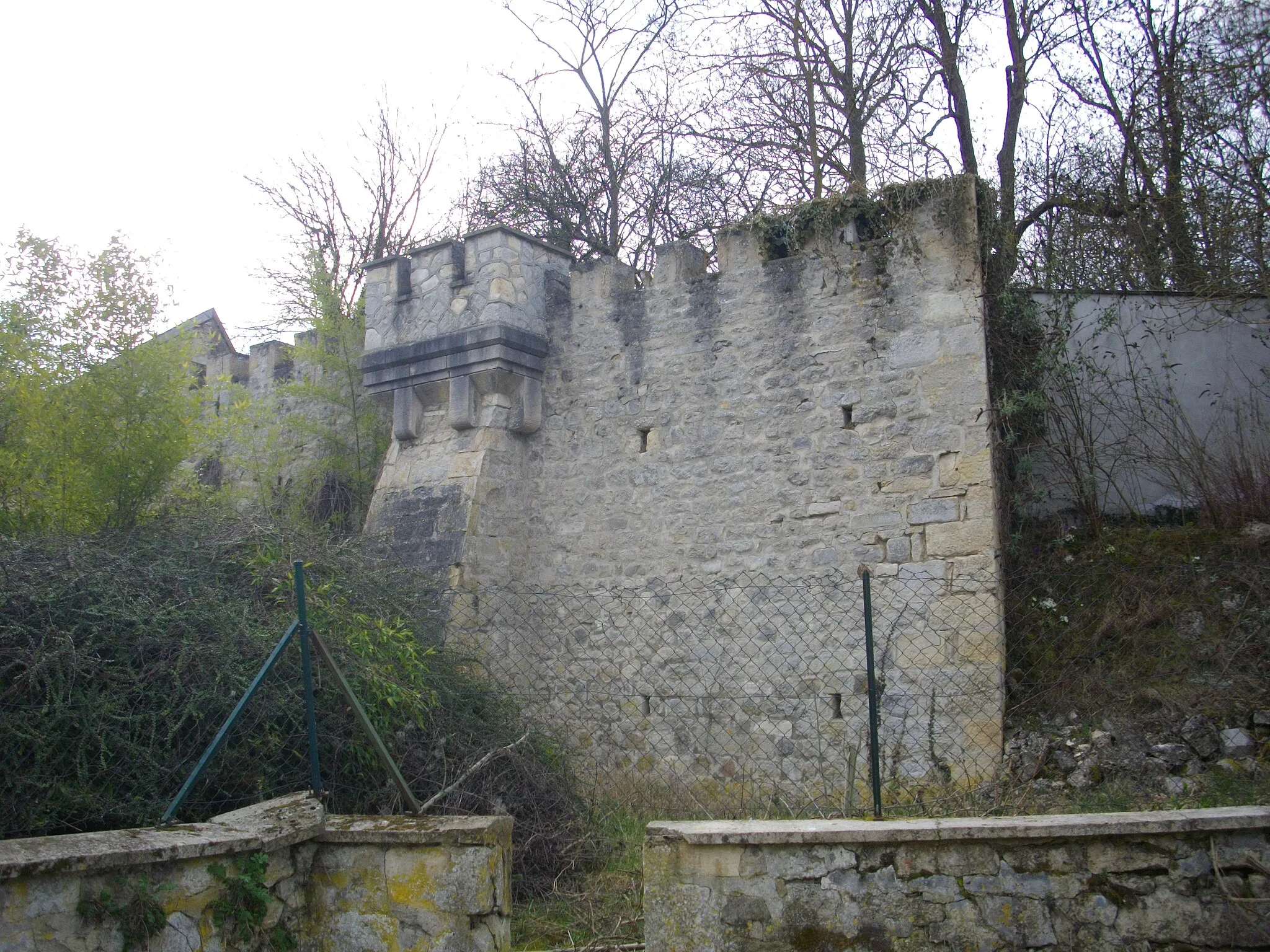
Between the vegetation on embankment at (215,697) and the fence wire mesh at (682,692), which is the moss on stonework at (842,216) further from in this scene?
the vegetation on embankment at (215,697)

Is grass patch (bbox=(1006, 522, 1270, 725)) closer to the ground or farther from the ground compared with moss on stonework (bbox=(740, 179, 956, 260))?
closer to the ground

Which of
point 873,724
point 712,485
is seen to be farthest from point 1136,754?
point 712,485

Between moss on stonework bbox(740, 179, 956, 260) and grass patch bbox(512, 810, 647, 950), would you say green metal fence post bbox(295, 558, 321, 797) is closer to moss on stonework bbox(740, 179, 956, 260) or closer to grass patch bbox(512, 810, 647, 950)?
grass patch bbox(512, 810, 647, 950)

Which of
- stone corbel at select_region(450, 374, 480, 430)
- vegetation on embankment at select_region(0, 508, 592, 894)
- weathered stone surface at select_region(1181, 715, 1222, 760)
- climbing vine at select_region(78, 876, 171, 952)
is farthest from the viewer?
stone corbel at select_region(450, 374, 480, 430)

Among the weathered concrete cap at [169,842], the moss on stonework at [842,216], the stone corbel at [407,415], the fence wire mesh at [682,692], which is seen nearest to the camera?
the weathered concrete cap at [169,842]

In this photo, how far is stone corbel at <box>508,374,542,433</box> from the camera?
8.45 meters

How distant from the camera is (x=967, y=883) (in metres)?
3.79

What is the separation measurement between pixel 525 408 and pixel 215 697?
394 cm

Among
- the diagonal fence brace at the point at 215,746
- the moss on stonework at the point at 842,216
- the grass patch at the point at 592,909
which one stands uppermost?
the moss on stonework at the point at 842,216

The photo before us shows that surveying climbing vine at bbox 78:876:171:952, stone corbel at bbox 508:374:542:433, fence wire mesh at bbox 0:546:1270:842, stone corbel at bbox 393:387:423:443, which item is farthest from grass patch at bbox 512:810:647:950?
stone corbel at bbox 393:387:423:443

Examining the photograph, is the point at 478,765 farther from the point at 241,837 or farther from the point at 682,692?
the point at 682,692

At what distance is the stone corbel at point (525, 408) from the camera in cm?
845

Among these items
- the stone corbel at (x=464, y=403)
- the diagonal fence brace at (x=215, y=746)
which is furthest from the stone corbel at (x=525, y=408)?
the diagonal fence brace at (x=215, y=746)

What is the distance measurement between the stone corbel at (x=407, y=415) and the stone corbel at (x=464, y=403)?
41 cm
